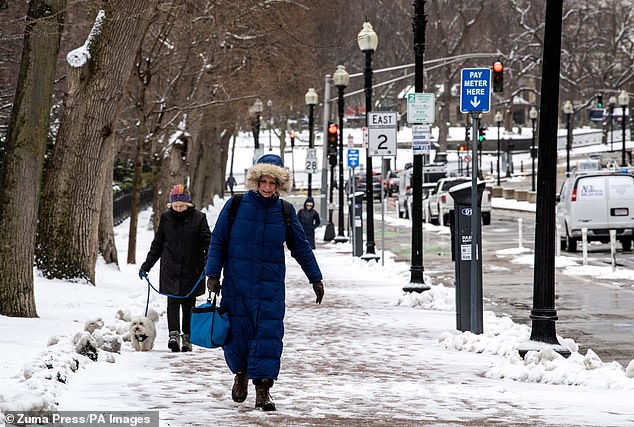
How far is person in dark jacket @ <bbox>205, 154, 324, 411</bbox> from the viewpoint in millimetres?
9594

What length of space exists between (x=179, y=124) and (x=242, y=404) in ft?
98.6

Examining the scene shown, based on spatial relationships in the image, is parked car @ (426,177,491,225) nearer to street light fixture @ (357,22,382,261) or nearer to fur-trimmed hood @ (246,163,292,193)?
street light fixture @ (357,22,382,261)

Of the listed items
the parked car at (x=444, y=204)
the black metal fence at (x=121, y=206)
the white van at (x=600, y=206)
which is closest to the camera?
the white van at (x=600, y=206)

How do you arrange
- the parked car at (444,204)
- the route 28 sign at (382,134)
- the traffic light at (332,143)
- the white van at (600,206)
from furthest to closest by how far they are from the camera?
the parked car at (444,204)
the traffic light at (332,143)
the white van at (600,206)
the route 28 sign at (382,134)

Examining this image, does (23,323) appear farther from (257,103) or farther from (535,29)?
(535,29)

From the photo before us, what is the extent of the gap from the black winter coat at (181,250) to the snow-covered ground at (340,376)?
0.75m

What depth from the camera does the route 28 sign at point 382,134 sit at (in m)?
27.5

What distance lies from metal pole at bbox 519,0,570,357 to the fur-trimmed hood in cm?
378

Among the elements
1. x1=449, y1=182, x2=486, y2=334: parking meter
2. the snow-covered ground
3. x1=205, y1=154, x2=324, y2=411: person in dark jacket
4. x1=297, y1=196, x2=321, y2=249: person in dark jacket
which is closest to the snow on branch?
the snow-covered ground

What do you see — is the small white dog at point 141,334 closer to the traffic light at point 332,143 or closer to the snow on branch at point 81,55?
the snow on branch at point 81,55

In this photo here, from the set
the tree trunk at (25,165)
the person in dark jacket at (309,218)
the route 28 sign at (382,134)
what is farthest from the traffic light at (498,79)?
the tree trunk at (25,165)

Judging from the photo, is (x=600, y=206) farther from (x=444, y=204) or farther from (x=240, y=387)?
(x=240, y=387)

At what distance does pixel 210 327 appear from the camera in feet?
31.4

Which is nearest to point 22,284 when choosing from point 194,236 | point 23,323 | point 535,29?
point 23,323
